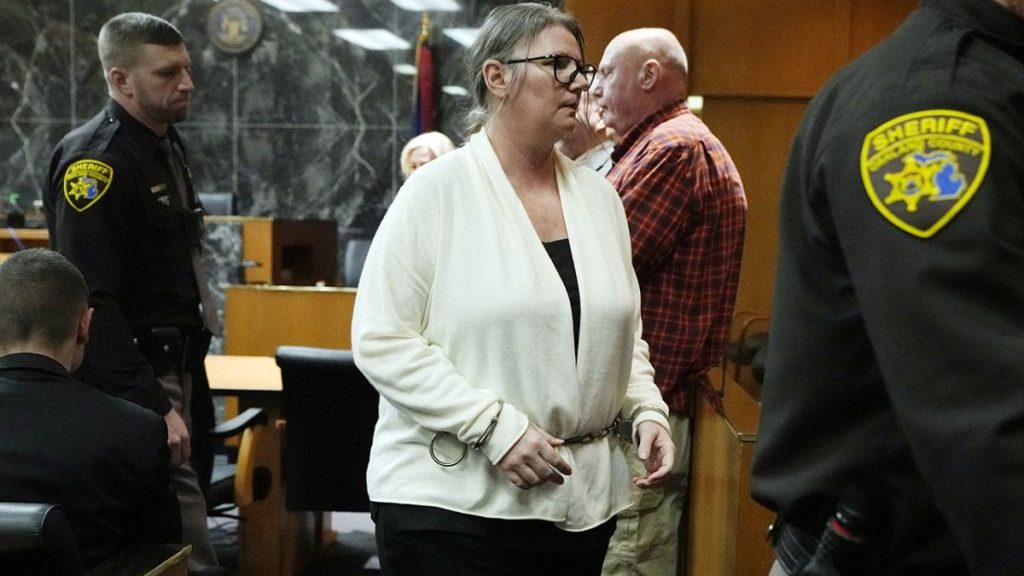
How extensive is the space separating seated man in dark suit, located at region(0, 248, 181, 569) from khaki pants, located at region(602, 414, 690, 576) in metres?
0.98

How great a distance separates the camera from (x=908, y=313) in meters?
0.90

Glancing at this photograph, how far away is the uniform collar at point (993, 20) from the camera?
0.99 m

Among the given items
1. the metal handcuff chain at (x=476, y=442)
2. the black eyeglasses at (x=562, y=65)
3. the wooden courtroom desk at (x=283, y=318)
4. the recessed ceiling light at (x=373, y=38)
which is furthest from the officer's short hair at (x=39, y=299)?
the recessed ceiling light at (x=373, y=38)

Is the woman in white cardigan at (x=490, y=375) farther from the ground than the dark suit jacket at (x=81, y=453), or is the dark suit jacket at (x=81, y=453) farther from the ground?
the woman in white cardigan at (x=490, y=375)

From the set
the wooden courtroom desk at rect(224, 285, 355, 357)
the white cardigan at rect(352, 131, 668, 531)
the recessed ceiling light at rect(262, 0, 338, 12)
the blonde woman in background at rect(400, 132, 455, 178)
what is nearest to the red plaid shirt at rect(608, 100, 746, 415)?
the white cardigan at rect(352, 131, 668, 531)

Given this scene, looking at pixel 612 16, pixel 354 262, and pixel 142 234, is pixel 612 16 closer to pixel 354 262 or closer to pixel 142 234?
pixel 142 234

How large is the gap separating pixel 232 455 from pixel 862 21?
3175mm

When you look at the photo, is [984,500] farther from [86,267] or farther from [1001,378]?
[86,267]

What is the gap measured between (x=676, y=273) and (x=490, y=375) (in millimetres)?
985

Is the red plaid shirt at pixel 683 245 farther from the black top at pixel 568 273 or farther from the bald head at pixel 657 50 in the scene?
the black top at pixel 568 273

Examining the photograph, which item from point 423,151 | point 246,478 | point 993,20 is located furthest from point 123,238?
point 993,20

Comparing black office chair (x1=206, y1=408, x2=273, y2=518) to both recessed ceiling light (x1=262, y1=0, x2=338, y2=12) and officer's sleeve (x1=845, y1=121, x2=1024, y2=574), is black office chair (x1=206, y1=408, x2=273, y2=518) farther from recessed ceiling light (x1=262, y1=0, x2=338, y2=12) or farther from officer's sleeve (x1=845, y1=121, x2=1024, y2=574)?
recessed ceiling light (x1=262, y1=0, x2=338, y2=12)

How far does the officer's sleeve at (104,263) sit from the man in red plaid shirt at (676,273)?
3.79 feet

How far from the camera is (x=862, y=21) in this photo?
4.71m
